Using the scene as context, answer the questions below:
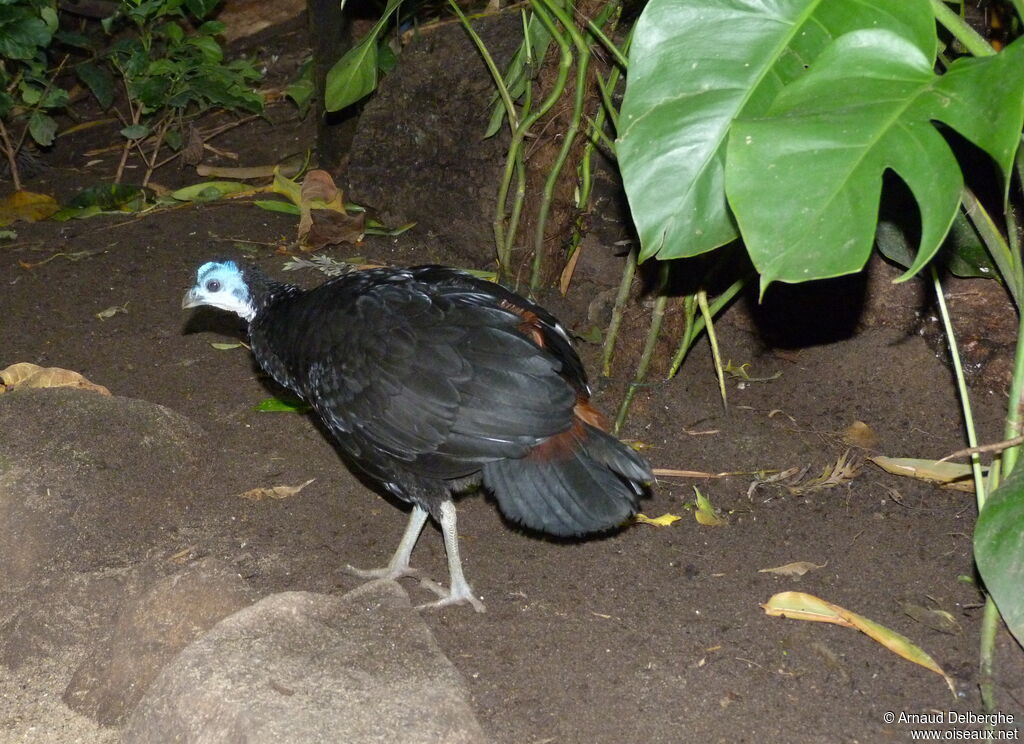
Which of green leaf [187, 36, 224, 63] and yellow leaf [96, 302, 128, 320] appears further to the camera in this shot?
green leaf [187, 36, 224, 63]

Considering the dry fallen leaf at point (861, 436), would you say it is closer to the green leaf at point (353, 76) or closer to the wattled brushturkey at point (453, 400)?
the wattled brushturkey at point (453, 400)

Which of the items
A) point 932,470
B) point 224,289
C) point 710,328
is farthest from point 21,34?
point 932,470

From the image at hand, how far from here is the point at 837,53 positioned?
7.99ft

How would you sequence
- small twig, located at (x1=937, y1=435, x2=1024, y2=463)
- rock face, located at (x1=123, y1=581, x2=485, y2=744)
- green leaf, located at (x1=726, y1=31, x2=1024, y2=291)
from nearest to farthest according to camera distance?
green leaf, located at (x1=726, y1=31, x2=1024, y2=291), small twig, located at (x1=937, y1=435, x2=1024, y2=463), rock face, located at (x1=123, y1=581, x2=485, y2=744)

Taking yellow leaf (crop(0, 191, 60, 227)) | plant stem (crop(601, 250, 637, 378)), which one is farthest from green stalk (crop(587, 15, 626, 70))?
yellow leaf (crop(0, 191, 60, 227))

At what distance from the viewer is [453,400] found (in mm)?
3342

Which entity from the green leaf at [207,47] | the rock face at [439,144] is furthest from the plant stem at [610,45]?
the green leaf at [207,47]

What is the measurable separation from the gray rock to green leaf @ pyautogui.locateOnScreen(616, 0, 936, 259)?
1864mm

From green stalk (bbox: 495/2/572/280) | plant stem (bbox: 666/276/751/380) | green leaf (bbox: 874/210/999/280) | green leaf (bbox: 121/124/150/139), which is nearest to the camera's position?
green leaf (bbox: 874/210/999/280)

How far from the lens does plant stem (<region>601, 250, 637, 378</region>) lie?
4258mm

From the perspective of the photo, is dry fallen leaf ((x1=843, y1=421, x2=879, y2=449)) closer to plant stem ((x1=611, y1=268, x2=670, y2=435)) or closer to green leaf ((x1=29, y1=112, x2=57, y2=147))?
plant stem ((x1=611, y1=268, x2=670, y2=435))

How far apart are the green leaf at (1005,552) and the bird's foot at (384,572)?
196cm

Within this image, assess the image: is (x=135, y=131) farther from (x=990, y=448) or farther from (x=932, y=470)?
(x=990, y=448)

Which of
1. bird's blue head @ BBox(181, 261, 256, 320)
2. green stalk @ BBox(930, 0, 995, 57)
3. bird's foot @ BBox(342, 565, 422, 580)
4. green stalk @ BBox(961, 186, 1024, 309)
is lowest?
bird's foot @ BBox(342, 565, 422, 580)
